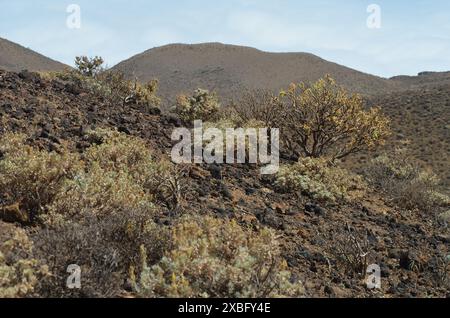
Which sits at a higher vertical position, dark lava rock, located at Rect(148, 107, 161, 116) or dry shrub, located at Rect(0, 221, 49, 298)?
dark lava rock, located at Rect(148, 107, 161, 116)

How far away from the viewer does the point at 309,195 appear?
1033 centimetres

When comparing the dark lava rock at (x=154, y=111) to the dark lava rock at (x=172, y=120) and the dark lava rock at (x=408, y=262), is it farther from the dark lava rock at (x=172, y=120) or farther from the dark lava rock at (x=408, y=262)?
the dark lava rock at (x=408, y=262)

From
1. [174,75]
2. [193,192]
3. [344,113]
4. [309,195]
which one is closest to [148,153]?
[193,192]

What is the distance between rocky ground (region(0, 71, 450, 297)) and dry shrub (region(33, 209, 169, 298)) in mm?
1235

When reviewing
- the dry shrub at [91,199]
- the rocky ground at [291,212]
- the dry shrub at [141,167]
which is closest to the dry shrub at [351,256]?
the rocky ground at [291,212]

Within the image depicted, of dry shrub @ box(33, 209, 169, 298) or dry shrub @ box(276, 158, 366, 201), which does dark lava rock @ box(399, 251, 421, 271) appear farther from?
dry shrub @ box(33, 209, 169, 298)

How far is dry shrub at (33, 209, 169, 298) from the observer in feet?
14.6

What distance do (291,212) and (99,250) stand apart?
4666mm

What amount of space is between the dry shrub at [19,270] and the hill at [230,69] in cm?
7532

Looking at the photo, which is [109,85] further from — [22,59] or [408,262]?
[22,59]

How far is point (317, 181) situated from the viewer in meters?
10.9

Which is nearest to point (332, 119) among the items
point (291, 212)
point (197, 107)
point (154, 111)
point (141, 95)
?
point (154, 111)

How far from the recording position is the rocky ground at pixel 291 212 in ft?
22.1

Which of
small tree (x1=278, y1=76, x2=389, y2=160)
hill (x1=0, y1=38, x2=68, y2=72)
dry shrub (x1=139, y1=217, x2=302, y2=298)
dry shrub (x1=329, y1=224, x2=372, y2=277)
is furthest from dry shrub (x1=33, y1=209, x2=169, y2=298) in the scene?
hill (x1=0, y1=38, x2=68, y2=72)
